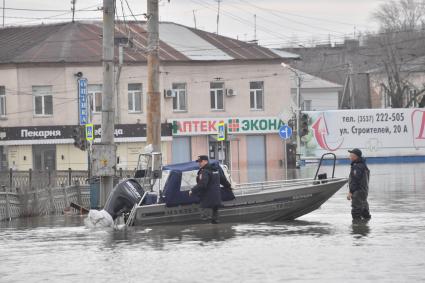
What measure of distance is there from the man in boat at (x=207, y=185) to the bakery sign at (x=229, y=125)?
41335 mm

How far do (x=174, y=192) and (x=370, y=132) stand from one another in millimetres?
52343

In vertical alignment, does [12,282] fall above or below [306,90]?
below

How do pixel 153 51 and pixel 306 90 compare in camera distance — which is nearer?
pixel 153 51

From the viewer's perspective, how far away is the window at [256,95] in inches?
2574

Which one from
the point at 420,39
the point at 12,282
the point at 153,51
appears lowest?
the point at 12,282

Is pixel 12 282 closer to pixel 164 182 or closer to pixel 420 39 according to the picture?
pixel 164 182

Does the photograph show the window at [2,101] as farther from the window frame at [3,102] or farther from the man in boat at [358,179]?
the man in boat at [358,179]

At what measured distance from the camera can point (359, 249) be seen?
1680cm

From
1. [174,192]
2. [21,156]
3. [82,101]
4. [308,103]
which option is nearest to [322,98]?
[308,103]

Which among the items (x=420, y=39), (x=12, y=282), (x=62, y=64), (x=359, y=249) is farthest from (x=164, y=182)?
(x=420, y=39)

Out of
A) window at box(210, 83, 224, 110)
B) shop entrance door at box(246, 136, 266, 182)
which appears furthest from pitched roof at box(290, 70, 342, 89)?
window at box(210, 83, 224, 110)

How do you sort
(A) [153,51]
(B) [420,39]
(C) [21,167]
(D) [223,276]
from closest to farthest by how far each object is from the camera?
(D) [223,276], (A) [153,51], (C) [21,167], (B) [420,39]

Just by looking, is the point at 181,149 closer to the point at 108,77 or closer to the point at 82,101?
the point at 82,101

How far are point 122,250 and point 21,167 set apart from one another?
43143mm
